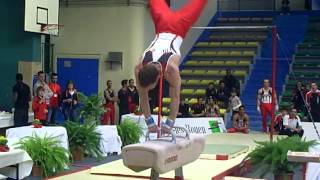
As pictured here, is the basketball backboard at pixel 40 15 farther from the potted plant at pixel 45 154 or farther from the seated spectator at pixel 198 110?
the potted plant at pixel 45 154

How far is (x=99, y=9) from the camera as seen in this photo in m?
18.2

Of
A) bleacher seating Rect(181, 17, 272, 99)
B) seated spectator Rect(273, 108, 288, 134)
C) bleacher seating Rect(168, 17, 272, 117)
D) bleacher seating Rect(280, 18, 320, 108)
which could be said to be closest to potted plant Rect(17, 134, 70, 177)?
seated spectator Rect(273, 108, 288, 134)

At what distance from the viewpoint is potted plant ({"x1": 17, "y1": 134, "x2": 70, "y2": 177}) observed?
329 inches

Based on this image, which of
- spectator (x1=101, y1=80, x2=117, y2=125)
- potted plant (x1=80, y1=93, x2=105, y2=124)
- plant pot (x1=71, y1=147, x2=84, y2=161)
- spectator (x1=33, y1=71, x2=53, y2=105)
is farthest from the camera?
spectator (x1=101, y1=80, x2=117, y2=125)

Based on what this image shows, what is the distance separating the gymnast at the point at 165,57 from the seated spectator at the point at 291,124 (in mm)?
7943

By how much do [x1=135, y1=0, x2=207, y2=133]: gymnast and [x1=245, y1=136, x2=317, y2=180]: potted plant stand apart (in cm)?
269

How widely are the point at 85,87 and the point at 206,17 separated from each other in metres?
6.24

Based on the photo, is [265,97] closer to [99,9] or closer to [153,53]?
[99,9]

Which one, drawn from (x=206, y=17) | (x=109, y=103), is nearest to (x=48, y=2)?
(x=109, y=103)

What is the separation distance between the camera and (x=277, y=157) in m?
7.57

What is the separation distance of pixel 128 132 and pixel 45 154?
11.7 feet

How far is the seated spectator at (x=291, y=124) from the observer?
1294cm

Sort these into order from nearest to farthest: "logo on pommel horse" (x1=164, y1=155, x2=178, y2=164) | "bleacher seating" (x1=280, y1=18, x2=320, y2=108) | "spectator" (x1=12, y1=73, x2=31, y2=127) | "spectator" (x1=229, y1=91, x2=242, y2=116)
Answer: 1. "logo on pommel horse" (x1=164, y1=155, x2=178, y2=164)
2. "spectator" (x1=12, y1=73, x2=31, y2=127)
3. "spectator" (x1=229, y1=91, x2=242, y2=116)
4. "bleacher seating" (x1=280, y1=18, x2=320, y2=108)

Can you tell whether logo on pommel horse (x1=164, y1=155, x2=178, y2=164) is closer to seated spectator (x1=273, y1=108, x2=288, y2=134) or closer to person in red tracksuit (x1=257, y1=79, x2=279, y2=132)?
seated spectator (x1=273, y1=108, x2=288, y2=134)
